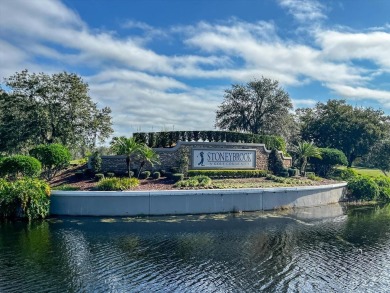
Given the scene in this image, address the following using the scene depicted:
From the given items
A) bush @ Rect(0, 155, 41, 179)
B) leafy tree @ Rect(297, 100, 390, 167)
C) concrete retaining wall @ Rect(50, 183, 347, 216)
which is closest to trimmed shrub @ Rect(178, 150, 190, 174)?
concrete retaining wall @ Rect(50, 183, 347, 216)

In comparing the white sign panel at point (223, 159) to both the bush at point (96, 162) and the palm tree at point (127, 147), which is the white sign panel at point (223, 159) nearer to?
the palm tree at point (127, 147)

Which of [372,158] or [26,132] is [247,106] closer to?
[372,158]

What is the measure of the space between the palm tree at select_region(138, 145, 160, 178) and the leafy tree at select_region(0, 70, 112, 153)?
8692 millimetres

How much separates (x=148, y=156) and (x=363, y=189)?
17.2 metres

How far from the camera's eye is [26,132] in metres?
29.4

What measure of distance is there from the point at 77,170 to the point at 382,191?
24209 mm

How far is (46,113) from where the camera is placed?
2914cm

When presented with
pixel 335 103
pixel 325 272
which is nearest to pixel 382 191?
pixel 335 103

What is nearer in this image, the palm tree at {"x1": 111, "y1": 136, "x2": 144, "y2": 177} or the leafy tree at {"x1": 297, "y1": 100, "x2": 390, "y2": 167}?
the palm tree at {"x1": 111, "y1": 136, "x2": 144, "y2": 177}

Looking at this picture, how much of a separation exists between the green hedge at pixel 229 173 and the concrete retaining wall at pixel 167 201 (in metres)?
4.41

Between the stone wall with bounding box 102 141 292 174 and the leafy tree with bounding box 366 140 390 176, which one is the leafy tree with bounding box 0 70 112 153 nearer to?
the stone wall with bounding box 102 141 292 174

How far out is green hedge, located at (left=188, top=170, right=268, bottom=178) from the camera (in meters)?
26.0

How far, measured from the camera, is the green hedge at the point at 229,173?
26.0 m

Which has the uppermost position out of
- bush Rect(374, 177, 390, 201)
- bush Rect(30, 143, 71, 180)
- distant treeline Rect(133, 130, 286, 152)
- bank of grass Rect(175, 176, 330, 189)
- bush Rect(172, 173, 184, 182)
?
distant treeline Rect(133, 130, 286, 152)
